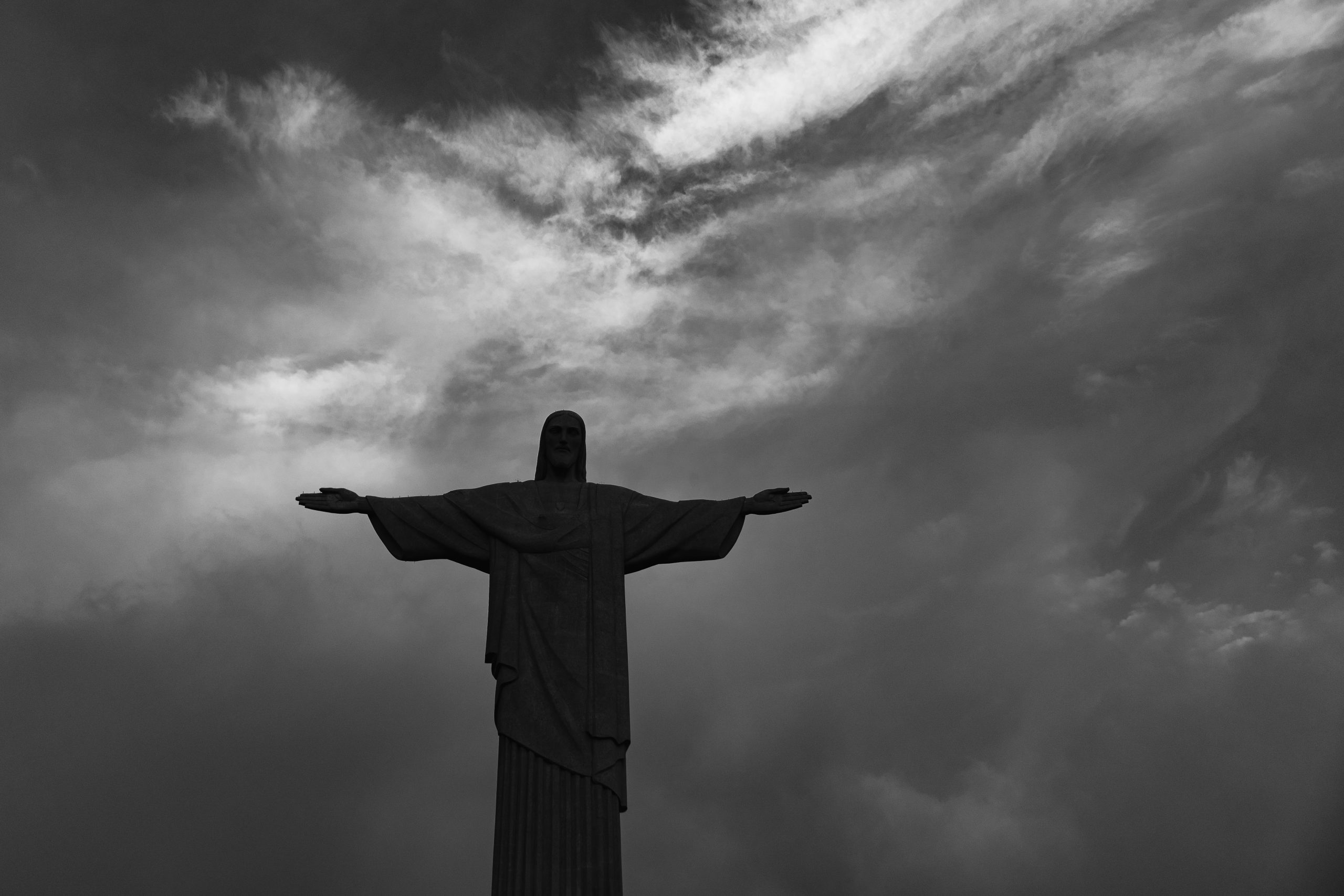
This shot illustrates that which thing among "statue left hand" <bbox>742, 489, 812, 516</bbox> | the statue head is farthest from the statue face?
"statue left hand" <bbox>742, 489, 812, 516</bbox>

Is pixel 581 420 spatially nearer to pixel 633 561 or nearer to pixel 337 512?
pixel 633 561

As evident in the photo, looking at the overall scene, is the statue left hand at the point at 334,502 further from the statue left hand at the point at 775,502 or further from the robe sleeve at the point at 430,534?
the statue left hand at the point at 775,502

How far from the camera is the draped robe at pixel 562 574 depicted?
730 inches

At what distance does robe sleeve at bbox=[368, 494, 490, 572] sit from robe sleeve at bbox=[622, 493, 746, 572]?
230 cm

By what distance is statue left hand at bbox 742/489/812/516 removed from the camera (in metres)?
20.5

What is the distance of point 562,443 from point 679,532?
2.45 meters

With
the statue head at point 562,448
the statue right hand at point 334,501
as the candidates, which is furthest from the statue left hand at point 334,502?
the statue head at point 562,448

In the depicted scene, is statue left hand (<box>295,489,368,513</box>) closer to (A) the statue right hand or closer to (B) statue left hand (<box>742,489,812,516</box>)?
(A) the statue right hand

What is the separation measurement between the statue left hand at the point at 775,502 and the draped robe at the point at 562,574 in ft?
0.96

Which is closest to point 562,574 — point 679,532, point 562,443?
point 679,532

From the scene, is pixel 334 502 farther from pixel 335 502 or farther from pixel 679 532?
pixel 679 532

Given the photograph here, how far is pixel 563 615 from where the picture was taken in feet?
63.7

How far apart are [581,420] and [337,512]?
169 inches

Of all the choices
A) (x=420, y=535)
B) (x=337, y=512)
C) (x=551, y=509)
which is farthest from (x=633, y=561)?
(x=337, y=512)
